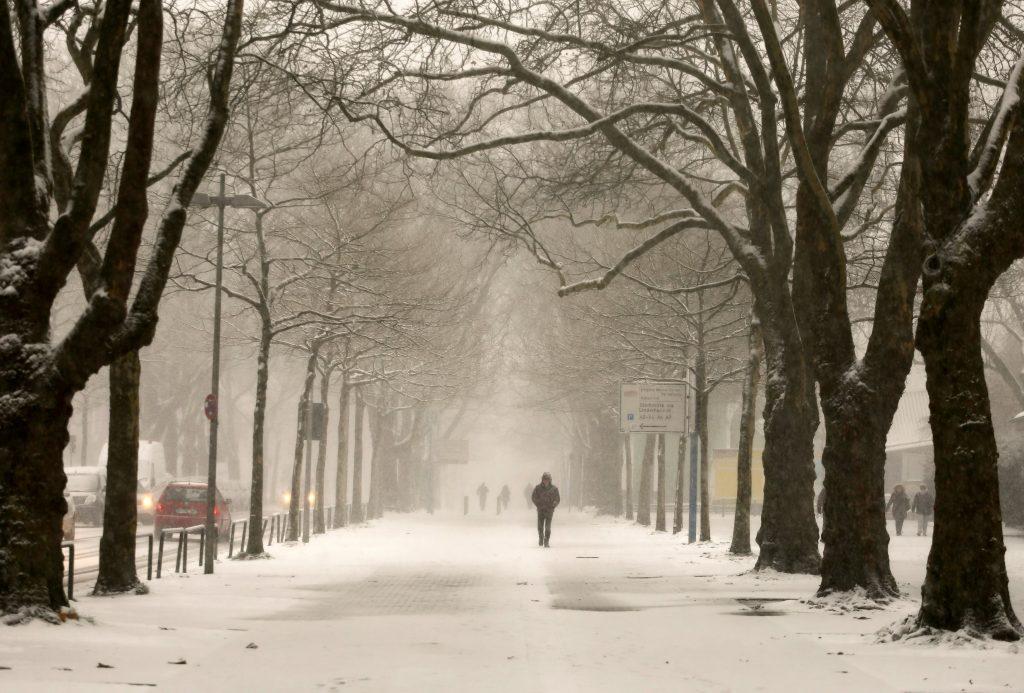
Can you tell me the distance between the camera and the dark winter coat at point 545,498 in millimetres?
31484

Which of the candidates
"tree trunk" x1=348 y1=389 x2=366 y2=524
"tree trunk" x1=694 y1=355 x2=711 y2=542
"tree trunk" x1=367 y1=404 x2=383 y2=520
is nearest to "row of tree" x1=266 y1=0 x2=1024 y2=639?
"tree trunk" x1=694 y1=355 x2=711 y2=542

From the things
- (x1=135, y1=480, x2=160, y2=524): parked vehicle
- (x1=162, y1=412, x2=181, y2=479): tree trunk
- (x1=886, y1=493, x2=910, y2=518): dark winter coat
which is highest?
(x1=162, y1=412, x2=181, y2=479): tree trunk

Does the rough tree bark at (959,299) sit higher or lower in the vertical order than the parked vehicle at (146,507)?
higher

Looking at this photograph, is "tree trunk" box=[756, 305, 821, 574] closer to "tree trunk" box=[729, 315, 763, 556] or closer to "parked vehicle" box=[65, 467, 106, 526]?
"tree trunk" box=[729, 315, 763, 556]

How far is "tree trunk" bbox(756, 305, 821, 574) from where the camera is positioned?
749 inches

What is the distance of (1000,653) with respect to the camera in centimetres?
1056

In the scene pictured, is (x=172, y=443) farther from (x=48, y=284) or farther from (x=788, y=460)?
(x=48, y=284)

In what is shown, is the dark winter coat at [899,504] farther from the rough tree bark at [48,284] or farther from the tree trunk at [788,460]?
the rough tree bark at [48,284]

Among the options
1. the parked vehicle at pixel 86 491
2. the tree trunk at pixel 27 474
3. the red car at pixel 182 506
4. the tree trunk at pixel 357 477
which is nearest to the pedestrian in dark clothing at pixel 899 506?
the tree trunk at pixel 357 477

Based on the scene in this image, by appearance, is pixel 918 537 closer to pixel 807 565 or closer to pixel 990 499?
pixel 807 565

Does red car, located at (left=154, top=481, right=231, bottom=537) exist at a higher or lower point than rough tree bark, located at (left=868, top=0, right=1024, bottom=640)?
lower

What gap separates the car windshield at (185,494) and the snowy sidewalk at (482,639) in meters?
12.4

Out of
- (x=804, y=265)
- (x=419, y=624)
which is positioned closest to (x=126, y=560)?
(x=419, y=624)

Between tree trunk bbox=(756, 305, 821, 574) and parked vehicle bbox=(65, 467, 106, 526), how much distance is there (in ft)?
90.6
